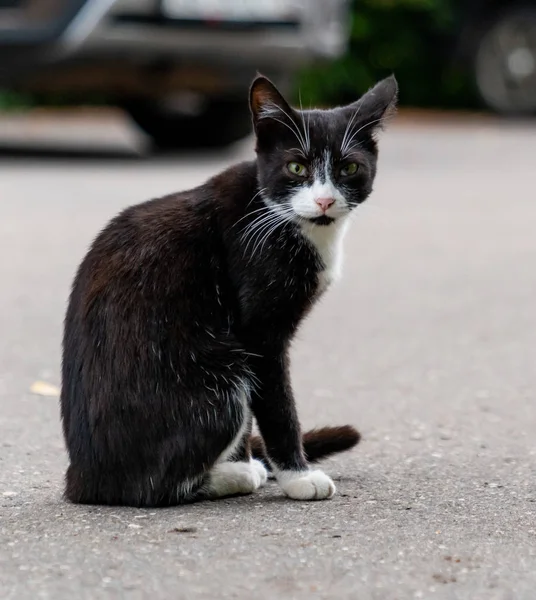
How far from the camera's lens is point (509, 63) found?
46.4ft

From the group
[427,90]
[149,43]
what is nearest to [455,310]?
[149,43]

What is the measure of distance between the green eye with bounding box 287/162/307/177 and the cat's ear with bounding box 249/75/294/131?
127mm

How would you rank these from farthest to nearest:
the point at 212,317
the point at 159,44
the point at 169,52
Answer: the point at 169,52
the point at 159,44
the point at 212,317

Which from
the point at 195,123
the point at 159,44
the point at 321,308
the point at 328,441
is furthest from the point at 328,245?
the point at 195,123

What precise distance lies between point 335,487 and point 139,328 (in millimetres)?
728

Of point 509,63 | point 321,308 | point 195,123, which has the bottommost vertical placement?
point 321,308

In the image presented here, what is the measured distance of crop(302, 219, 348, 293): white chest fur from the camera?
367cm

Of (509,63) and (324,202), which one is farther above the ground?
(324,202)

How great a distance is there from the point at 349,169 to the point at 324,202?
16 centimetres

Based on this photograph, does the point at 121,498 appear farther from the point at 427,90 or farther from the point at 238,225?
the point at 427,90

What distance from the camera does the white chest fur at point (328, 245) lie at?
3.67 meters

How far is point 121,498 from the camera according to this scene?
11.3 ft

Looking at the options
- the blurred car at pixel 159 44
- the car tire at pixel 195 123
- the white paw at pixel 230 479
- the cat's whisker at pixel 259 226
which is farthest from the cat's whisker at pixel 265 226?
the car tire at pixel 195 123

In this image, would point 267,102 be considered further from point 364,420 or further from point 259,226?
point 364,420
